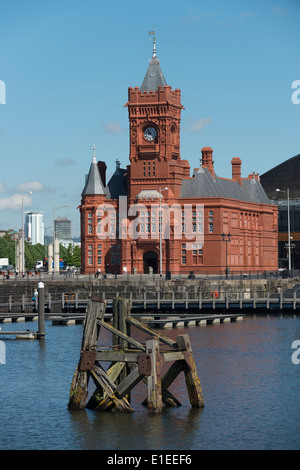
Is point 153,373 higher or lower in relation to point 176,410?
higher

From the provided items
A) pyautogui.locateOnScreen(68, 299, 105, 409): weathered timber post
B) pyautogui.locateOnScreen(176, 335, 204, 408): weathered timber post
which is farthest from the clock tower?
pyautogui.locateOnScreen(176, 335, 204, 408): weathered timber post

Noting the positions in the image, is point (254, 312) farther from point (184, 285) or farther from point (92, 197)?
point (92, 197)

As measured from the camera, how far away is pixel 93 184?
131 meters

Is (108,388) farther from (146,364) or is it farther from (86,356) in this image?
(146,364)

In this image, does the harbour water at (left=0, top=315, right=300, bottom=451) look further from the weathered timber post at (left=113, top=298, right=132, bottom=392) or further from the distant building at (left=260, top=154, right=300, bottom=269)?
the distant building at (left=260, top=154, right=300, bottom=269)

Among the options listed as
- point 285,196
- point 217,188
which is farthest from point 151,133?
point 285,196

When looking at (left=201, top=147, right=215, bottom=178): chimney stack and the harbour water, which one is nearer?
the harbour water

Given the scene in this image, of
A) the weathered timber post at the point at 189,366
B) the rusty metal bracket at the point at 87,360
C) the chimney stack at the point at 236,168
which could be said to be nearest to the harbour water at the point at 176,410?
the weathered timber post at the point at 189,366

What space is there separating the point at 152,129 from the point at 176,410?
292 ft

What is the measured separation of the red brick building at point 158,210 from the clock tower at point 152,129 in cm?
13

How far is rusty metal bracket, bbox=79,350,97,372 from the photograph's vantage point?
126ft

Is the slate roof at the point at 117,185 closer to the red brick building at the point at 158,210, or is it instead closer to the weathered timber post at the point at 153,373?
the red brick building at the point at 158,210

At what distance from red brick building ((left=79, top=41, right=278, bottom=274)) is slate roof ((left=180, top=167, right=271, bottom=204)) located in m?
0.13

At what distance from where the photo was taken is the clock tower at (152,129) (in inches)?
4911
